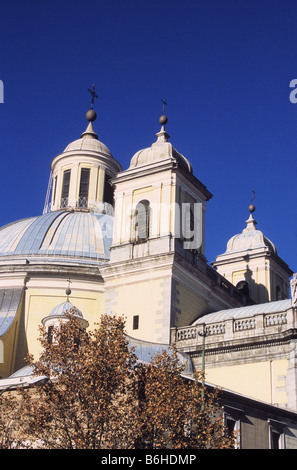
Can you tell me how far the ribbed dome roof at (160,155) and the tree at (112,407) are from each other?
55.0 ft

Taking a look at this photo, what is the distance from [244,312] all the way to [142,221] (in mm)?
6913

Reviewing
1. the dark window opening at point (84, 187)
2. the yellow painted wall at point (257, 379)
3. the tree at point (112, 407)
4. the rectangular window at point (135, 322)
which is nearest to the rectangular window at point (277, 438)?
the yellow painted wall at point (257, 379)

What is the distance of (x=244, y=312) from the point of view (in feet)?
118

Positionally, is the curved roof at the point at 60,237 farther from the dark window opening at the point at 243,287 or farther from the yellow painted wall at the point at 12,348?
the dark window opening at the point at 243,287

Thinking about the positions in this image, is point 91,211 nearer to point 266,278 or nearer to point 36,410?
point 266,278

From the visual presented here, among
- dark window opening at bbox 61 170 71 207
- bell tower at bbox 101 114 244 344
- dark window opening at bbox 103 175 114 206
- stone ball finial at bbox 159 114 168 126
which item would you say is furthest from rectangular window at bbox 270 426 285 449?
dark window opening at bbox 61 170 71 207

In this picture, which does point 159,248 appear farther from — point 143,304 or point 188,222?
point 143,304

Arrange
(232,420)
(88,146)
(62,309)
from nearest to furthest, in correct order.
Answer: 1. (232,420)
2. (62,309)
3. (88,146)

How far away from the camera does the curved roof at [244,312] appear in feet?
115

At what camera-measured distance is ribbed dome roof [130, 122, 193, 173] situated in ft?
126

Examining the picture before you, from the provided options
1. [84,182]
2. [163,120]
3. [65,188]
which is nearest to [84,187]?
[84,182]

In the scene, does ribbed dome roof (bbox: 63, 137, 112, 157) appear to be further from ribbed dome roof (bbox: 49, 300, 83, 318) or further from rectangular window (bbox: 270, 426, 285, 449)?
rectangular window (bbox: 270, 426, 285, 449)
